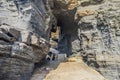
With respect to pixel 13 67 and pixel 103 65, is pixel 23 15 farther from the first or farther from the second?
pixel 103 65

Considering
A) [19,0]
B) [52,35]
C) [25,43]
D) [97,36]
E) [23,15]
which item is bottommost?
[52,35]

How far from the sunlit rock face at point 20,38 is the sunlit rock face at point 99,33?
297cm

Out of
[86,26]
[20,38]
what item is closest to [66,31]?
[86,26]

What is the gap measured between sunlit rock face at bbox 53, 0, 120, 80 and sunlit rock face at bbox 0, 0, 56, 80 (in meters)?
2.97

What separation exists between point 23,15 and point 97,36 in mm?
4662

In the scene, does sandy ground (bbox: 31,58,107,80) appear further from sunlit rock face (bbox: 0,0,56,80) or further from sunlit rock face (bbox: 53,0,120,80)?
sunlit rock face (bbox: 0,0,56,80)

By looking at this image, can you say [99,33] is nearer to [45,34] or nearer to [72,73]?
[45,34]

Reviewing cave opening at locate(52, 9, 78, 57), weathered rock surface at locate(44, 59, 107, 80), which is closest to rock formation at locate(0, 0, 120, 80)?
cave opening at locate(52, 9, 78, 57)

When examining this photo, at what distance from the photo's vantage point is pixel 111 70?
1036cm

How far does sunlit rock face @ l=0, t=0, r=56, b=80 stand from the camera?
Answer: 775cm

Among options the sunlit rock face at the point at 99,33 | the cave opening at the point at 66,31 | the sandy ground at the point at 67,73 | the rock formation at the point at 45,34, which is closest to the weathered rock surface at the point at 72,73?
the sandy ground at the point at 67,73

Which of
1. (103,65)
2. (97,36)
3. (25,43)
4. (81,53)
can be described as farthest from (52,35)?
(25,43)

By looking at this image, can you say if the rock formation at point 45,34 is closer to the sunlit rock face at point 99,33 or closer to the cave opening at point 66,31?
the sunlit rock face at point 99,33

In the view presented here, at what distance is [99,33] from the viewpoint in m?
11.8
